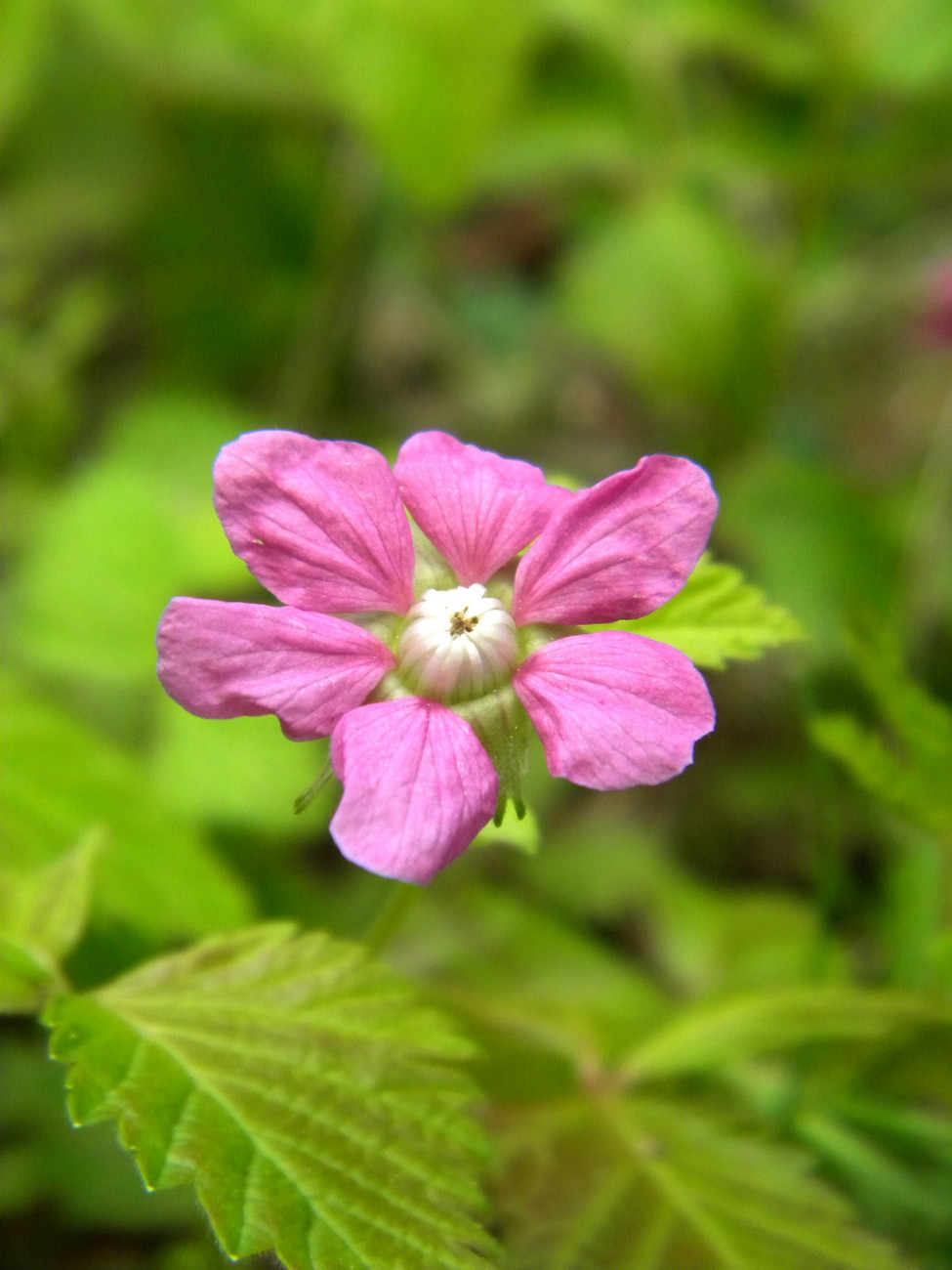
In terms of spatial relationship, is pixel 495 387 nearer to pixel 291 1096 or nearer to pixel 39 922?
pixel 39 922

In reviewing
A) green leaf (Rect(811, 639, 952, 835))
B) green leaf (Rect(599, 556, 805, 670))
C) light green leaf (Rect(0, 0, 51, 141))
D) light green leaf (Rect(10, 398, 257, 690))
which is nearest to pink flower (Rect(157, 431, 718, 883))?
green leaf (Rect(599, 556, 805, 670))

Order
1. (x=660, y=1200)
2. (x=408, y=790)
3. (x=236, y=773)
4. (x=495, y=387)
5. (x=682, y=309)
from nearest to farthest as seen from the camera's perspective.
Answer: (x=408, y=790) < (x=660, y=1200) < (x=236, y=773) < (x=682, y=309) < (x=495, y=387)

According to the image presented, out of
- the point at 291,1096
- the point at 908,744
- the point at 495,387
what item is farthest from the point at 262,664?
the point at 495,387

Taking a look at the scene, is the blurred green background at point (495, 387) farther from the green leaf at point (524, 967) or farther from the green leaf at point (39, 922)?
the green leaf at point (39, 922)

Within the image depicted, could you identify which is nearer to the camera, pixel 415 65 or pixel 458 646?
pixel 458 646

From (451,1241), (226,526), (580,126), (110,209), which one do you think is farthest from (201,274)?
(451,1241)
